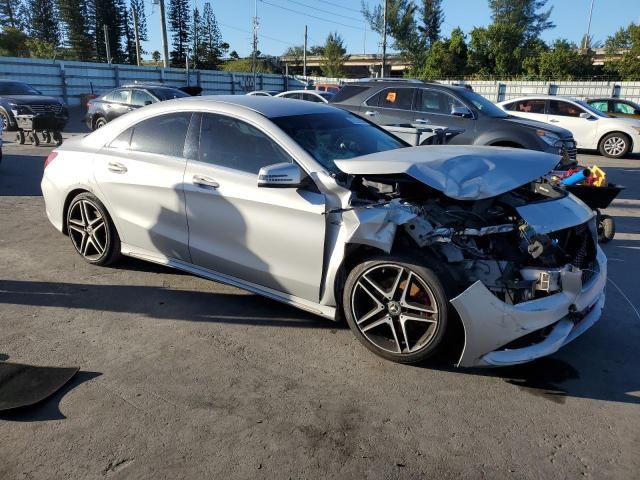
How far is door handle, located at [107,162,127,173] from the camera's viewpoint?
180 inches

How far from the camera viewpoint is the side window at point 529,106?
14.4 metres

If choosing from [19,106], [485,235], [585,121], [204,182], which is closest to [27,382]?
[204,182]

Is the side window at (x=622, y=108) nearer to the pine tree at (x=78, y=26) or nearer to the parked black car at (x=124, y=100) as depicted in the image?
the parked black car at (x=124, y=100)

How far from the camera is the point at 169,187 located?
4.25 m

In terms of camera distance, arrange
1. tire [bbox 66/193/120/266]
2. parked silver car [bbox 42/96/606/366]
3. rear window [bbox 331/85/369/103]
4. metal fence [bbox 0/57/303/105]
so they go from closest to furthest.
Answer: parked silver car [bbox 42/96/606/366]
tire [bbox 66/193/120/266]
rear window [bbox 331/85/369/103]
metal fence [bbox 0/57/303/105]

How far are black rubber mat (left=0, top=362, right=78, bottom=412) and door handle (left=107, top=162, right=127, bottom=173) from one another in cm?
191

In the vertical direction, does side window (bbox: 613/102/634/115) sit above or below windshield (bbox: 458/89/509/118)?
below

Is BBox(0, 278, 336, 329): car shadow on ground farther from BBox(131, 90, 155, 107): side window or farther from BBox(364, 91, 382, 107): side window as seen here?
BBox(131, 90, 155, 107): side window

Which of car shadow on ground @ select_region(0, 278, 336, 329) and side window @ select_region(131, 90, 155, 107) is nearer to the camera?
car shadow on ground @ select_region(0, 278, 336, 329)

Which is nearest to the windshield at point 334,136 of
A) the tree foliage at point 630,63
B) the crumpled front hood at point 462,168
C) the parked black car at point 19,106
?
the crumpled front hood at point 462,168

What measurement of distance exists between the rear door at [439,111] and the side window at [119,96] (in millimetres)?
10302

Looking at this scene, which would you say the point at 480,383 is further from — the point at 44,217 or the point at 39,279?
the point at 44,217

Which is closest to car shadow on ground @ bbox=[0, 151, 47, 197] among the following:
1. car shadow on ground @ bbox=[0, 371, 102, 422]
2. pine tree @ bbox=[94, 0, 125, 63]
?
car shadow on ground @ bbox=[0, 371, 102, 422]

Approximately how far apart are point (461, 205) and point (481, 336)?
99 cm
